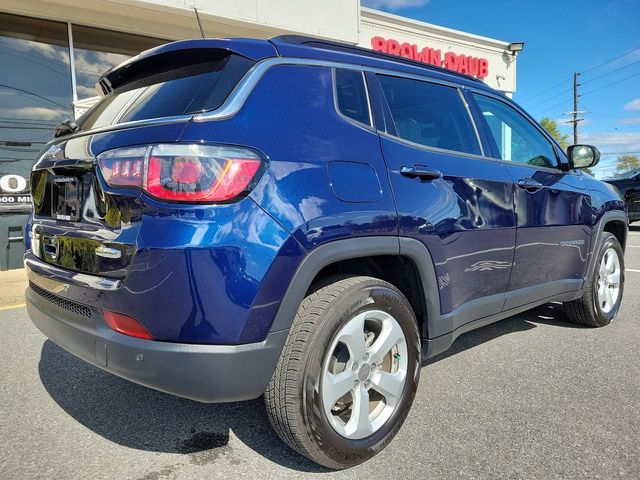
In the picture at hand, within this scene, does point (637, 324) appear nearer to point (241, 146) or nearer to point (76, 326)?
point (241, 146)

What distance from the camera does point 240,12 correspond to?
8266mm

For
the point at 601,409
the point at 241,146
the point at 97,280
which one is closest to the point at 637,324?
the point at 601,409

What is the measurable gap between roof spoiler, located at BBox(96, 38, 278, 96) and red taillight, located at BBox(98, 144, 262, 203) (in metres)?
0.52

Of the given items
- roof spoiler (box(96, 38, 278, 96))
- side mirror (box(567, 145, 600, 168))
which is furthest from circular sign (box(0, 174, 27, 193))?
side mirror (box(567, 145, 600, 168))

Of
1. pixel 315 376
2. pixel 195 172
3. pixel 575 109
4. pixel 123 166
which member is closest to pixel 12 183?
pixel 123 166

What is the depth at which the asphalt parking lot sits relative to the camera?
208 cm

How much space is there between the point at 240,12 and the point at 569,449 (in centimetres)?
817

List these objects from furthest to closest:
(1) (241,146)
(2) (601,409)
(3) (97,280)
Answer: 1. (2) (601,409)
2. (3) (97,280)
3. (1) (241,146)

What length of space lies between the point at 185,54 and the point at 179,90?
0.76 feet

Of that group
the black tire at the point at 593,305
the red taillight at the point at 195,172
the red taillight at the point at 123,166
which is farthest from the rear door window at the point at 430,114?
the black tire at the point at 593,305

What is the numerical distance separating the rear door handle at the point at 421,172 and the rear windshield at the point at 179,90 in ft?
2.82

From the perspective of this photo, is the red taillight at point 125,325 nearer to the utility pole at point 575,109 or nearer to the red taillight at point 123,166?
the red taillight at point 123,166

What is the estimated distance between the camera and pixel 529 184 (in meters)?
3.14

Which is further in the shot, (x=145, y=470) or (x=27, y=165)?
(x=27, y=165)
